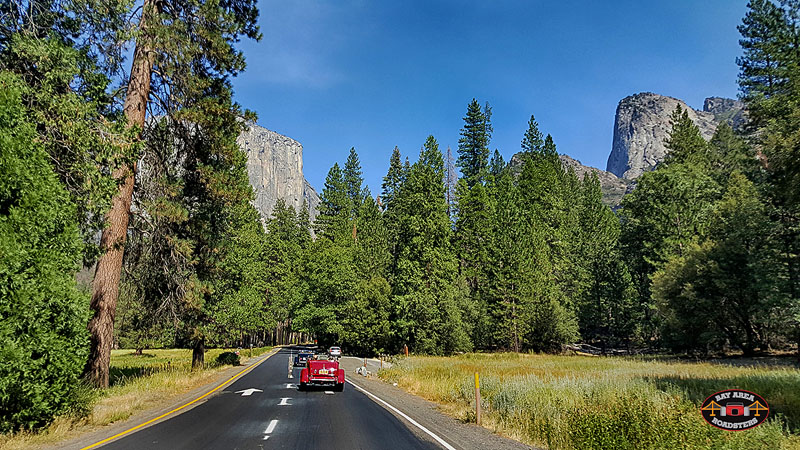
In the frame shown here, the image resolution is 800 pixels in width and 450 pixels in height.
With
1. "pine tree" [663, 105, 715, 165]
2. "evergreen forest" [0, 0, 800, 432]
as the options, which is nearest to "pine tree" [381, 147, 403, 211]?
"evergreen forest" [0, 0, 800, 432]

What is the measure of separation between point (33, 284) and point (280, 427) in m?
6.04

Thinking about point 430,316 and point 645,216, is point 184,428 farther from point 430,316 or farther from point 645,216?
point 645,216

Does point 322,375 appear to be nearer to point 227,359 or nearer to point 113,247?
point 113,247

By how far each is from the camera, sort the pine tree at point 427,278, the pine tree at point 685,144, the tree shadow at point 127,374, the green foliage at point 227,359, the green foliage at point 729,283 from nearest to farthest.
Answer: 1. the tree shadow at point 127,374
2. the green foliage at point 729,283
3. the green foliage at point 227,359
4. the pine tree at point 427,278
5. the pine tree at point 685,144

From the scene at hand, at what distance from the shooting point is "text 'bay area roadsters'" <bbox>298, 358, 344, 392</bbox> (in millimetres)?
19000

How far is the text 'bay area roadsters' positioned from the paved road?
295 cm

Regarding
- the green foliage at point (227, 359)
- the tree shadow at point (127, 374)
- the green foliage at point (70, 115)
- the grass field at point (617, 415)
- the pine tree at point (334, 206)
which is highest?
the pine tree at point (334, 206)

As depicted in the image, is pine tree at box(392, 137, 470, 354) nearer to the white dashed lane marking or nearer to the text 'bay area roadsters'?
the text 'bay area roadsters'

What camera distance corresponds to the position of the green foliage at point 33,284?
26.9ft

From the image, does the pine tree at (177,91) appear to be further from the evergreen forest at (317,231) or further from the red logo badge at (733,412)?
the red logo badge at (733,412)

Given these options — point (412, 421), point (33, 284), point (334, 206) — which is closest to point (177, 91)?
point (33, 284)

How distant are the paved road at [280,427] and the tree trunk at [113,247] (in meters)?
3.77

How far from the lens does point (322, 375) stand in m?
19.0

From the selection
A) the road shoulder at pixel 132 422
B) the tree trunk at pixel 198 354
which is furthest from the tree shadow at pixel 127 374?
the road shoulder at pixel 132 422
